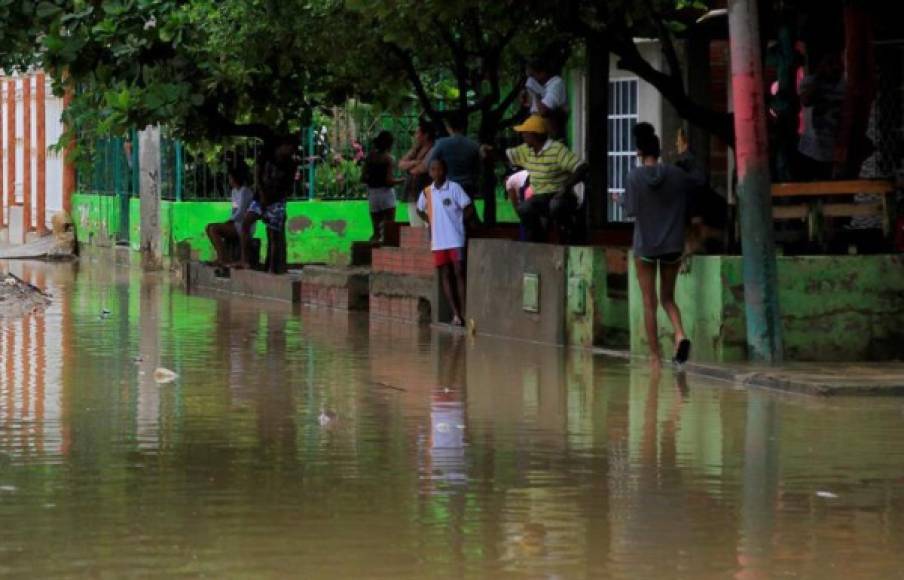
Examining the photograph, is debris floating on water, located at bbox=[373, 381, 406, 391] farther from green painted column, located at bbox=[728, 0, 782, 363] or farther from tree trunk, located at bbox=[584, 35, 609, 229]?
tree trunk, located at bbox=[584, 35, 609, 229]

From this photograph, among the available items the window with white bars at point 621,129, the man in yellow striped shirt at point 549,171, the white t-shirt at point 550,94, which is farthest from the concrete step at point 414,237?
the window with white bars at point 621,129

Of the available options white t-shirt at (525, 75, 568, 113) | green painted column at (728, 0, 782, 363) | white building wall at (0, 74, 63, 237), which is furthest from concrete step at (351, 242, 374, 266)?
white building wall at (0, 74, 63, 237)

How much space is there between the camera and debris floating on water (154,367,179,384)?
15.4 meters

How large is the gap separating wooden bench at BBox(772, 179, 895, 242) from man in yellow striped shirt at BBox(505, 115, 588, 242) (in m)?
2.65

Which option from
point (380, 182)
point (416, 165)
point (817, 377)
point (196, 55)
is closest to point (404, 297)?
point (416, 165)

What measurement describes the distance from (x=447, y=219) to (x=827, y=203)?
192 inches

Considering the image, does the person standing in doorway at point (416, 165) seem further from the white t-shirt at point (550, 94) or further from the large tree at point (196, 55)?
the white t-shirt at point (550, 94)

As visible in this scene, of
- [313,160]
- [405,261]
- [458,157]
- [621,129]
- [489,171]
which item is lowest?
[405,261]

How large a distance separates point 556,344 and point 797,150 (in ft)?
8.67

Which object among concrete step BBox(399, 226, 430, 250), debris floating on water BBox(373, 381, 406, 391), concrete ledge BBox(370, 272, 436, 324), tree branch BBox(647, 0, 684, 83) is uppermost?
tree branch BBox(647, 0, 684, 83)

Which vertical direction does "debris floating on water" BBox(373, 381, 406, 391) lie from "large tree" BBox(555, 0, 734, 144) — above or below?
below

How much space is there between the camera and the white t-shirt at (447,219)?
21.1 meters

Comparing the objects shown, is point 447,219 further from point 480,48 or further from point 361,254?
point 361,254

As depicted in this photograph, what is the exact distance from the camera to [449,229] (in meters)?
21.1
